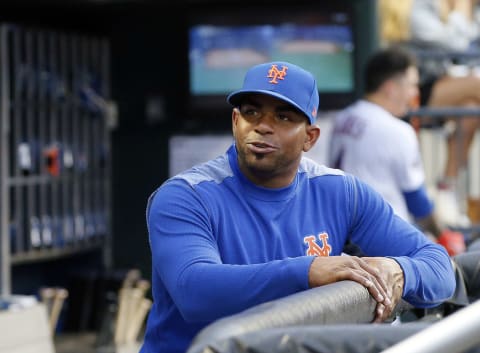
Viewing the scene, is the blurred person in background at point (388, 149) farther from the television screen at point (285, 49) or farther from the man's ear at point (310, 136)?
the man's ear at point (310, 136)

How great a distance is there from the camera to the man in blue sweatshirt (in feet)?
10.5

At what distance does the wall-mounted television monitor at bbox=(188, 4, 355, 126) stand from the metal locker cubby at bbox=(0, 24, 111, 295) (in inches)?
45.3

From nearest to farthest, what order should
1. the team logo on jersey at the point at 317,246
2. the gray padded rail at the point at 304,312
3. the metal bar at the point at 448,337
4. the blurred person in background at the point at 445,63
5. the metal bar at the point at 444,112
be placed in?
the metal bar at the point at 448,337
the gray padded rail at the point at 304,312
the team logo on jersey at the point at 317,246
the metal bar at the point at 444,112
the blurred person in background at the point at 445,63

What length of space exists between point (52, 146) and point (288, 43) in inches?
78.5

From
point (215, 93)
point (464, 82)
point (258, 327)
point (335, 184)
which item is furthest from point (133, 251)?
point (258, 327)

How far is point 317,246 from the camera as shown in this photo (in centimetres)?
366

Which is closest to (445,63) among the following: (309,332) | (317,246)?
(317,246)

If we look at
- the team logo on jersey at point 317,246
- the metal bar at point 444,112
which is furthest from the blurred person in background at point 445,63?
the team logo on jersey at point 317,246

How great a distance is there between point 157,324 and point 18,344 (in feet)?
13.7

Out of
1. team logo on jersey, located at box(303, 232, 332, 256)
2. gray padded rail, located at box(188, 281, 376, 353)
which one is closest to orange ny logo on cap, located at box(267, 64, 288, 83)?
team logo on jersey, located at box(303, 232, 332, 256)

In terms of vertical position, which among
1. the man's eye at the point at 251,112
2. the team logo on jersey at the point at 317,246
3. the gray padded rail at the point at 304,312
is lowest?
the team logo on jersey at the point at 317,246

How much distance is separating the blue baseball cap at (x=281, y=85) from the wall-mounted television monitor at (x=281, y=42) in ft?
16.6

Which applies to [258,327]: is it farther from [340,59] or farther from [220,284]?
[340,59]

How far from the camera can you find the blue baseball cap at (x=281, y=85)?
3.49 meters
